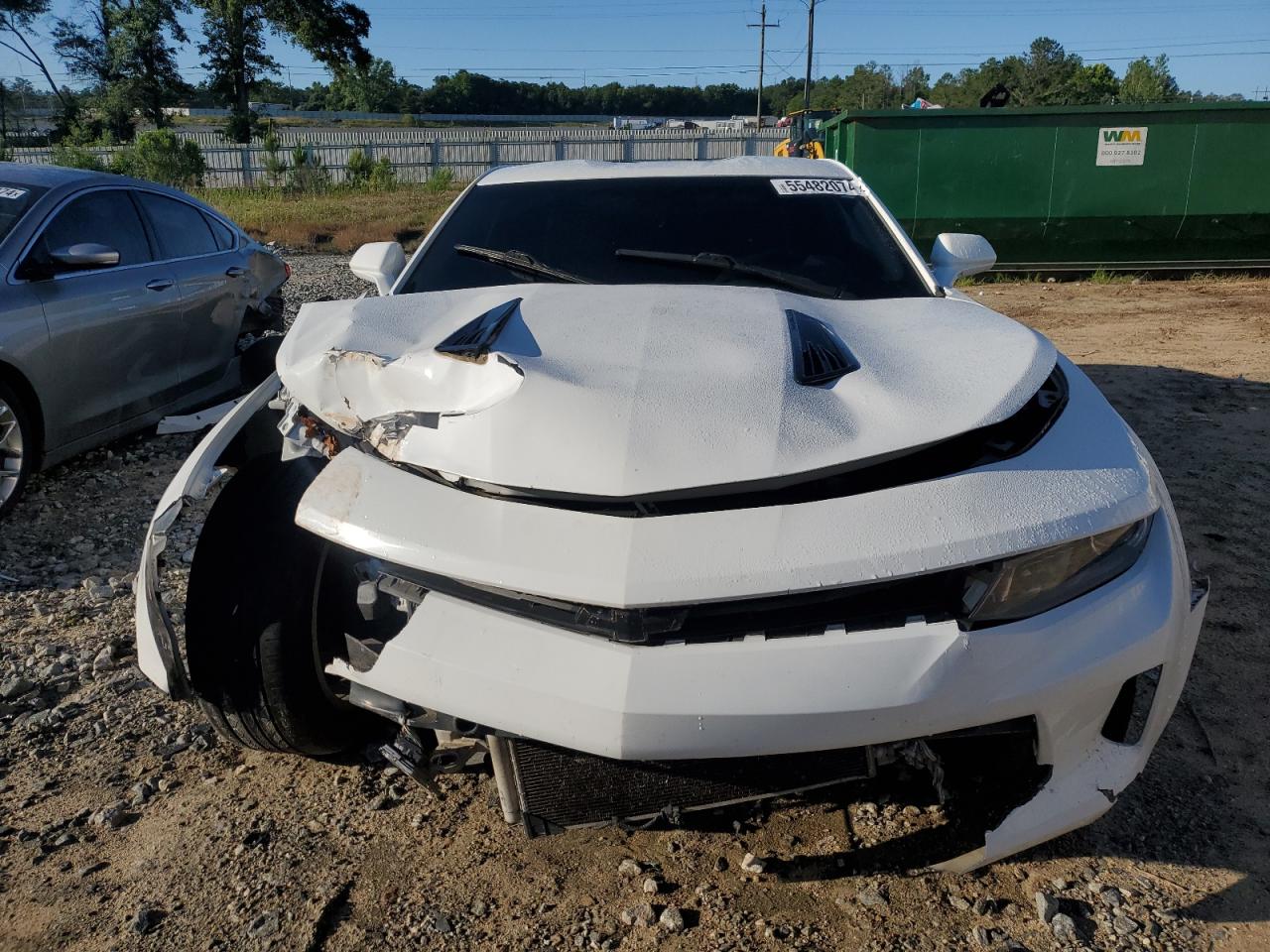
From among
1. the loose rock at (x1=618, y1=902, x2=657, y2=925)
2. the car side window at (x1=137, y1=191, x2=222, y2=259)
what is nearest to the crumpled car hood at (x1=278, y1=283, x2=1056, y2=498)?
the loose rock at (x1=618, y1=902, x2=657, y2=925)

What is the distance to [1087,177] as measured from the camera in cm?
1116

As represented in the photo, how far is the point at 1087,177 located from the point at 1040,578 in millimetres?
10925

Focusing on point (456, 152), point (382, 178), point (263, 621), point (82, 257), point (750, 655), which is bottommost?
point (263, 621)

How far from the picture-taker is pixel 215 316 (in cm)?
568

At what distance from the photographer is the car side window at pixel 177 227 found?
5449 mm

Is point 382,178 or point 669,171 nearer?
point 669,171

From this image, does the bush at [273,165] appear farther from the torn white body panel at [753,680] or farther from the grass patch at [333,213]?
the torn white body panel at [753,680]

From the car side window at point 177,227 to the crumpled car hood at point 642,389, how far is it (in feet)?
11.3

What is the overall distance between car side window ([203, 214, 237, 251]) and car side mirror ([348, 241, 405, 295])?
2.89 meters

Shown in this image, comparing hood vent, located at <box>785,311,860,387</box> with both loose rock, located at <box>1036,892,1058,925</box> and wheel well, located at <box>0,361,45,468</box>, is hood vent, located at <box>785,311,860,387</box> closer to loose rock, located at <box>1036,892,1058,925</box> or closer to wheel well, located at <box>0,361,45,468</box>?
loose rock, located at <box>1036,892,1058,925</box>

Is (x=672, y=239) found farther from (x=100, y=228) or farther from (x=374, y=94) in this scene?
(x=374, y=94)

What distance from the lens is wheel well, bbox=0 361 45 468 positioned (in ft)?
13.7

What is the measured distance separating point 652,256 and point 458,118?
8199cm

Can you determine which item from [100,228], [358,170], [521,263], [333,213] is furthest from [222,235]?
[358,170]
